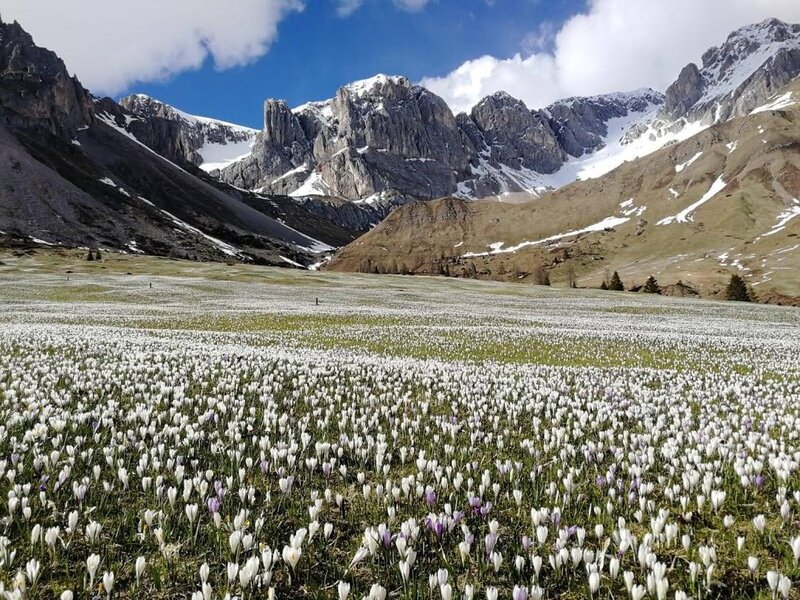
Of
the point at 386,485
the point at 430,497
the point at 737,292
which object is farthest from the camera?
the point at 737,292

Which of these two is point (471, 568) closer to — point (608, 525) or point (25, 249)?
point (608, 525)

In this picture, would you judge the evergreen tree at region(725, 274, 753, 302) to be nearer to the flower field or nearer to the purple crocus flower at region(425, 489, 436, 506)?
the flower field

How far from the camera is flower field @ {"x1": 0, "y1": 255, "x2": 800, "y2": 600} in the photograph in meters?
3.63

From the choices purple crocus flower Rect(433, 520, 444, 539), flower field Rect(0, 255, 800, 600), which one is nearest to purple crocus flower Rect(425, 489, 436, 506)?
flower field Rect(0, 255, 800, 600)

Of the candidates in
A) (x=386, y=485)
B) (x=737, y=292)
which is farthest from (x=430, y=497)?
(x=737, y=292)

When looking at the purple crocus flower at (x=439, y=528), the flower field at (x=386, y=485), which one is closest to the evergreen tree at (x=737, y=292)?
the flower field at (x=386, y=485)

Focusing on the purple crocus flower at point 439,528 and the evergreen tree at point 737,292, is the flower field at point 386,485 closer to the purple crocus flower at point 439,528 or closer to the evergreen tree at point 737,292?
the purple crocus flower at point 439,528

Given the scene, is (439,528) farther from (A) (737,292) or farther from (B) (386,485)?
(A) (737,292)

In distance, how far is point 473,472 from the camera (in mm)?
5832

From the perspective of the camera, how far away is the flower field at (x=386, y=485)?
3633 mm

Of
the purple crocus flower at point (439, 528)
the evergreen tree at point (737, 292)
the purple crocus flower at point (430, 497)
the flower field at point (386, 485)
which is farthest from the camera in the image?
the evergreen tree at point (737, 292)

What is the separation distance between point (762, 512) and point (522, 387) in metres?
6.28

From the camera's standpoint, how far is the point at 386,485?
5.04 m

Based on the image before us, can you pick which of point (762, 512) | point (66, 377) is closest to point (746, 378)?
point (762, 512)
